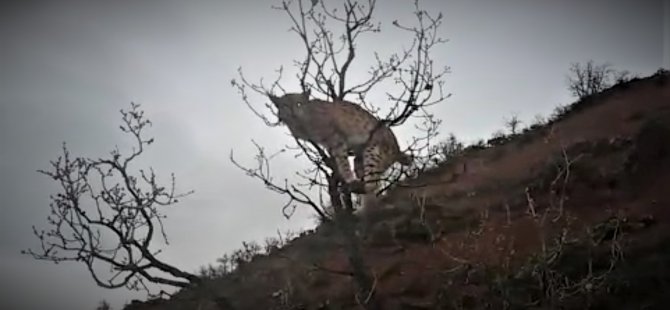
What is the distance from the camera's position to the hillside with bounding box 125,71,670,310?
7.88 metres

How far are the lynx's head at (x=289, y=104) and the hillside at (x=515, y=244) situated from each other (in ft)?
5.93

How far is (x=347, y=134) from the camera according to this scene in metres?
10.8

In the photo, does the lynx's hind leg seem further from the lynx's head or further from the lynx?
the lynx's head

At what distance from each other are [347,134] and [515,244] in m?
3.13

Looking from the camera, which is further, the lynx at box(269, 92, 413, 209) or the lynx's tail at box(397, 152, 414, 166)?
the lynx at box(269, 92, 413, 209)

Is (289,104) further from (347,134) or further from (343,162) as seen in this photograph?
(347,134)

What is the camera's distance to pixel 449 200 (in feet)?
46.0

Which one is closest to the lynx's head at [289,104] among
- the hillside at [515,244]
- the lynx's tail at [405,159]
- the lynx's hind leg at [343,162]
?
the lynx's hind leg at [343,162]

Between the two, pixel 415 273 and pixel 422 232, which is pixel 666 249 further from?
pixel 422 232

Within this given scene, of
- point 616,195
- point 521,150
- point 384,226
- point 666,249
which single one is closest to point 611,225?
point 666,249

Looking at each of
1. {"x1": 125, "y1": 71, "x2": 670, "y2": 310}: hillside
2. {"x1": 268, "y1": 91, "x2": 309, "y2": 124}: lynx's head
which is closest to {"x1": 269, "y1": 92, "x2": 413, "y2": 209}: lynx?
{"x1": 268, "y1": 91, "x2": 309, "y2": 124}: lynx's head

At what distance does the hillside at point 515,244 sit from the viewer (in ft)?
25.8

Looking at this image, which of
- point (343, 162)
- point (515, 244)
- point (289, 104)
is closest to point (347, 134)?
point (343, 162)

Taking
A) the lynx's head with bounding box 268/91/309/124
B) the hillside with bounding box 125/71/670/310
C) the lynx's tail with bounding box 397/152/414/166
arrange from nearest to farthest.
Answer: the hillside with bounding box 125/71/670/310
the lynx's head with bounding box 268/91/309/124
the lynx's tail with bounding box 397/152/414/166
